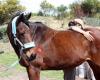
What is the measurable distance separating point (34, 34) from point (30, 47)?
31cm

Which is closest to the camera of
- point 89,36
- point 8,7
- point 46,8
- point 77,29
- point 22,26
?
point 22,26

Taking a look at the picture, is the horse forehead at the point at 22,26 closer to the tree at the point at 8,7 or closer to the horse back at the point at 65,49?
the horse back at the point at 65,49

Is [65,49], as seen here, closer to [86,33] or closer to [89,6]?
[86,33]

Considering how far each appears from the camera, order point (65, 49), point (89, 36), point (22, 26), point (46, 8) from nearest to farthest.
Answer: point (22, 26), point (65, 49), point (89, 36), point (46, 8)

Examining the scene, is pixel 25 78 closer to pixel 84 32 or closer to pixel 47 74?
pixel 47 74

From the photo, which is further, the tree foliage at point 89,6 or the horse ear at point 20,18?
the tree foliage at point 89,6

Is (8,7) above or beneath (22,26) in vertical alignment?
beneath

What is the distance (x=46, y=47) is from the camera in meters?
5.87

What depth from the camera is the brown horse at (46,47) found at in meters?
5.72

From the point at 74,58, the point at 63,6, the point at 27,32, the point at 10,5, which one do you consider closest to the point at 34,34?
the point at 27,32

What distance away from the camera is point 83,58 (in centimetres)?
604

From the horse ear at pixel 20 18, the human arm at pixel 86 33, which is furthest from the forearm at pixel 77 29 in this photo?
the horse ear at pixel 20 18

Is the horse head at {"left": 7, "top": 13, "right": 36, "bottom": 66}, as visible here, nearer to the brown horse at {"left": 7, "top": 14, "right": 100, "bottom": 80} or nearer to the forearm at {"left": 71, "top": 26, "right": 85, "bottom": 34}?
the brown horse at {"left": 7, "top": 14, "right": 100, "bottom": 80}

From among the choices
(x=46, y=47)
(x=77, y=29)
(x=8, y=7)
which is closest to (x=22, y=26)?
(x=46, y=47)
